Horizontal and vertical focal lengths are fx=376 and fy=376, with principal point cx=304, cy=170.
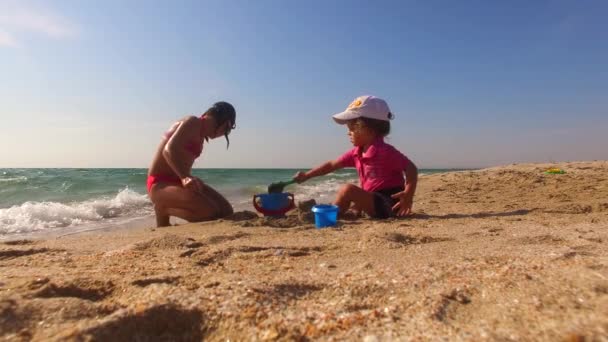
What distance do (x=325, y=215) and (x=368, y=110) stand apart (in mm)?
1178

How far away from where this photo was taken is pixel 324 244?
229 centimetres

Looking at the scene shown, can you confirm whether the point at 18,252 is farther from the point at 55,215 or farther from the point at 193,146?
the point at 55,215

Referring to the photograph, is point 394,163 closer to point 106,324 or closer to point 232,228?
point 232,228

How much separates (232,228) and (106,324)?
2.10 metres

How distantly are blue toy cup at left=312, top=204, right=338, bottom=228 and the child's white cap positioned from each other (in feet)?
3.45

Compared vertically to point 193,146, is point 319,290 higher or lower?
lower

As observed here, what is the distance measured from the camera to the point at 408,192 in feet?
10.9

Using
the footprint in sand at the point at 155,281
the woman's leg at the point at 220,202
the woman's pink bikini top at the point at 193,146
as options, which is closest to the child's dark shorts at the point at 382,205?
the woman's leg at the point at 220,202

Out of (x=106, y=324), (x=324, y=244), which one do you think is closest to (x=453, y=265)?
(x=324, y=244)

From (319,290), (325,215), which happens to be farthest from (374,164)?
(319,290)

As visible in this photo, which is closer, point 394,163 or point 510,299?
point 510,299

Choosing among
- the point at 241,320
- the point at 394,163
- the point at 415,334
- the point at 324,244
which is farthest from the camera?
the point at 394,163

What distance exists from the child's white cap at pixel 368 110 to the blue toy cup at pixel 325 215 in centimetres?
105

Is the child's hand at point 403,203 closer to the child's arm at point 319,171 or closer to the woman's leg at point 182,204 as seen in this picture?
the child's arm at point 319,171
